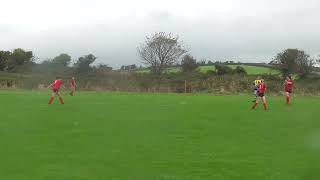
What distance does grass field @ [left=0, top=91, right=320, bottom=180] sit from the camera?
1218 cm

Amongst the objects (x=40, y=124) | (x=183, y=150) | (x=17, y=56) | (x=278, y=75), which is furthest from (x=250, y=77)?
(x=183, y=150)

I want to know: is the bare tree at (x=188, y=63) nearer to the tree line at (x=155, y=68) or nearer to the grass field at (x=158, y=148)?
the tree line at (x=155, y=68)

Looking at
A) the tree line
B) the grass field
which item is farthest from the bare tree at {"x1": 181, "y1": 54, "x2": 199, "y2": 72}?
the grass field

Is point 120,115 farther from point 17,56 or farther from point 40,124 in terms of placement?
point 17,56

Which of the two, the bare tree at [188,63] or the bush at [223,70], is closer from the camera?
the bush at [223,70]

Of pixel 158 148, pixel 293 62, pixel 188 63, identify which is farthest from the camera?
pixel 188 63

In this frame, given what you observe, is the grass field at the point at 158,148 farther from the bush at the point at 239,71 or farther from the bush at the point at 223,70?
the bush at the point at 223,70

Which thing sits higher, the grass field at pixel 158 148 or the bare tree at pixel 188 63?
the bare tree at pixel 188 63

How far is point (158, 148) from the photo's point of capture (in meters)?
15.5

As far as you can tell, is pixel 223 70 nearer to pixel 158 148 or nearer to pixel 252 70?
pixel 252 70

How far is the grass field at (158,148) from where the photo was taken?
1218cm

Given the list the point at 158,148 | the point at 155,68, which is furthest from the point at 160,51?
the point at 158,148

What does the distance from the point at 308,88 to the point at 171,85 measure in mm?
19037

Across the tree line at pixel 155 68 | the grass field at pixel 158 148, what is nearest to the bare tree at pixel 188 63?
the tree line at pixel 155 68
